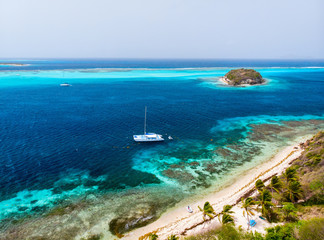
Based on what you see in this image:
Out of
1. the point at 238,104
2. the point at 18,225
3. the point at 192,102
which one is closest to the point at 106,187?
the point at 18,225

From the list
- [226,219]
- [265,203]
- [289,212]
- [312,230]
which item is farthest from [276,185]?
[226,219]

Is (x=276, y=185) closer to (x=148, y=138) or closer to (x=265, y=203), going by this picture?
(x=265, y=203)

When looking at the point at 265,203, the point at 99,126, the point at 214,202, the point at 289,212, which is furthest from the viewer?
the point at 99,126

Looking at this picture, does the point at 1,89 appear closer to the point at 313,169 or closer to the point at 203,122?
the point at 203,122

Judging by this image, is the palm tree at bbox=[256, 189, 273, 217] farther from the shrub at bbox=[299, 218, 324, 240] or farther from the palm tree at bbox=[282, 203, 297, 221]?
the shrub at bbox=[299, 218, 324, 240]

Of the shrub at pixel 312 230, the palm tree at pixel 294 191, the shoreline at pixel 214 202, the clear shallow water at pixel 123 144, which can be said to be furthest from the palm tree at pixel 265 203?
the clear shallow water at pixel 123 144

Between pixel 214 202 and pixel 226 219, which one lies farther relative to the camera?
pixel 214 202

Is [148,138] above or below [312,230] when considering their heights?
below
